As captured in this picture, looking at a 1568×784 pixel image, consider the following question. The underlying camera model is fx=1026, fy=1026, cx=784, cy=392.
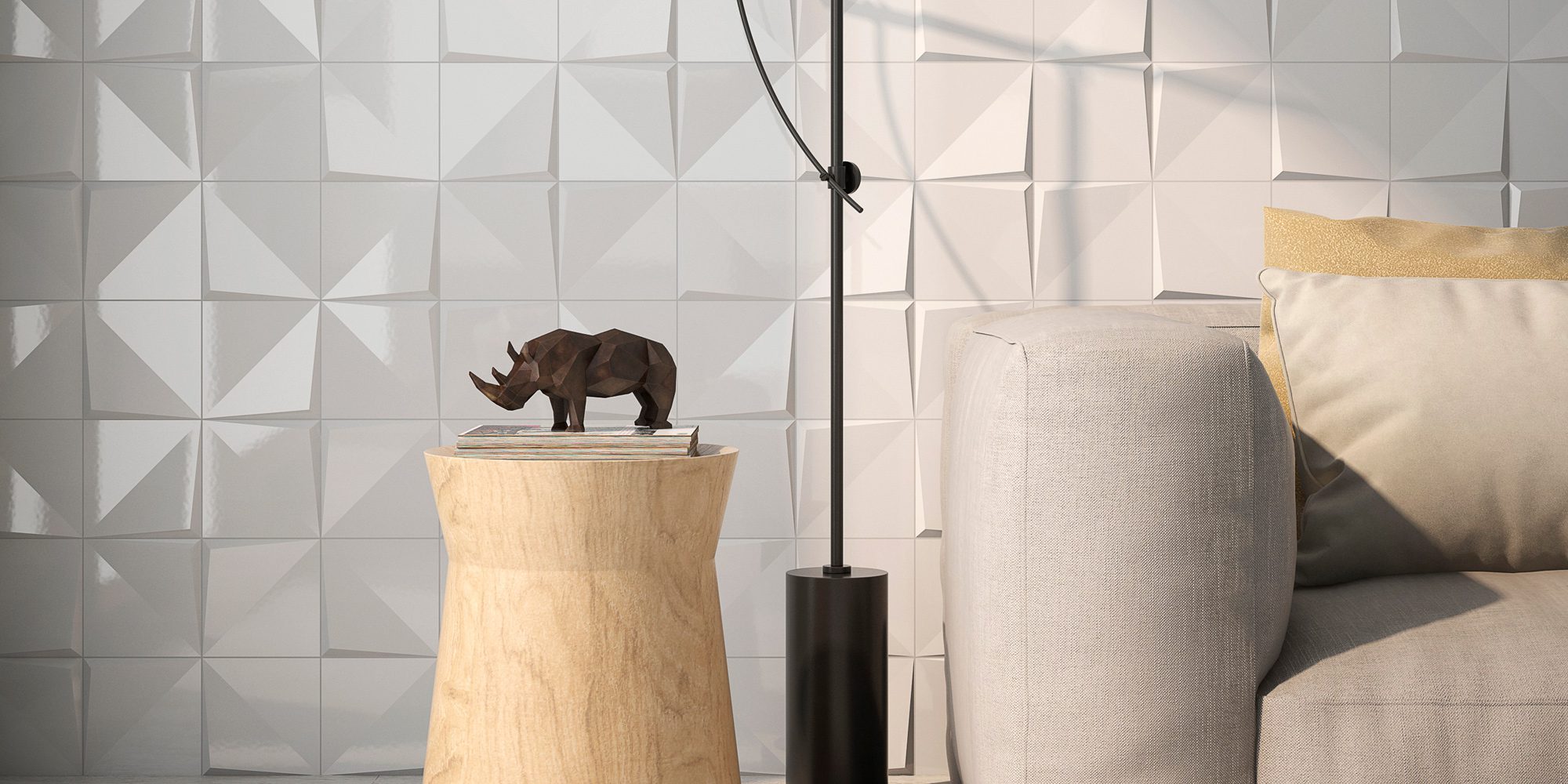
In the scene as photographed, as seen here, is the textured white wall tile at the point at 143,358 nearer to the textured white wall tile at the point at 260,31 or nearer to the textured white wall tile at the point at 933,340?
the textured white wall tile at the point at 260,31

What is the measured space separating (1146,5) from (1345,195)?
50 cm

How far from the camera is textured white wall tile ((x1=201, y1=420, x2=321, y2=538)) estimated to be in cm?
186

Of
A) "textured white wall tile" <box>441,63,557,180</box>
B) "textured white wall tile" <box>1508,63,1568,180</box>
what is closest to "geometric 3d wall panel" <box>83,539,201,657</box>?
"textured white wall tile" <box>441,63,557,180</box>

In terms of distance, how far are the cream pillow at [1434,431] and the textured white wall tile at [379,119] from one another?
1.48 m

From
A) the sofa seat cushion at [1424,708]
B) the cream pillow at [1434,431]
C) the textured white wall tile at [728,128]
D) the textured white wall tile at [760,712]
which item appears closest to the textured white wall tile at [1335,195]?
the cream pillow at [1434,431]

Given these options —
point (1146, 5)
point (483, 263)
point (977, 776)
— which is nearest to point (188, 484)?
point (483, 263)

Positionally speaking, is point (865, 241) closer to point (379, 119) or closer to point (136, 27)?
point (379, 119)

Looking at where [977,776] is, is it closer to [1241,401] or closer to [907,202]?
[1241,401]

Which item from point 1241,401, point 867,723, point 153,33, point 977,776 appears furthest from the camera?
point 153,33

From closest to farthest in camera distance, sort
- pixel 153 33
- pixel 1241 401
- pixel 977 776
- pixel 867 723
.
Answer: pixel 1241 401
pixel 977 776
pixel 867 723
pixel 153 33

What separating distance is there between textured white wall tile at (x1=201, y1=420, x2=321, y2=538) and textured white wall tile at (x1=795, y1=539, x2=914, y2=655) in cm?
90

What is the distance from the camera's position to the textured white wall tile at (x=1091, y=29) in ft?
6.09

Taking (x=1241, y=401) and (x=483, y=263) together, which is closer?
(x=1241, y=401)

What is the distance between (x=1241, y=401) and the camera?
100 cm
